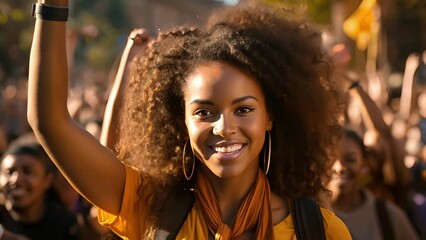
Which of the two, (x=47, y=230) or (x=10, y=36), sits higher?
(x=10, y=36)

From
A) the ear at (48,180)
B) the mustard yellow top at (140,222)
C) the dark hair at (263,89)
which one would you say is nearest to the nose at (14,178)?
the ear at (48,180)

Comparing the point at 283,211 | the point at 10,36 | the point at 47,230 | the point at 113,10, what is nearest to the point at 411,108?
the point at 47,230

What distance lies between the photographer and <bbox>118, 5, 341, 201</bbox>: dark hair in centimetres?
357

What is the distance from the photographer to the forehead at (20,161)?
5852 mm

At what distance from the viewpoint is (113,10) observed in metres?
65.4

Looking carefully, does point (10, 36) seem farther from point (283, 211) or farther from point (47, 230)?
point (283, 211)

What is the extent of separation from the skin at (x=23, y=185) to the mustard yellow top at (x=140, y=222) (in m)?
2.35

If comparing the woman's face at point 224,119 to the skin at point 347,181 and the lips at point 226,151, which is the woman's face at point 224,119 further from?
the skin at point 347,181

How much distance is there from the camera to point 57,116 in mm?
3150

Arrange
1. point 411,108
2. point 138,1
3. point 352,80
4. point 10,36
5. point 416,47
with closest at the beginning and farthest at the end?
point 352,80, point 411,108, point 10,36, point 416,47, point 138,1

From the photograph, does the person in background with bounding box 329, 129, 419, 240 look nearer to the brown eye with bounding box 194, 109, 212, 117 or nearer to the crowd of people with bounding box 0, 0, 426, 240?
the crowd of people with bounding box 0, 0, 426, 240

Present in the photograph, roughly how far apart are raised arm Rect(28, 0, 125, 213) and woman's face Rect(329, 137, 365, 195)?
2.57 metres

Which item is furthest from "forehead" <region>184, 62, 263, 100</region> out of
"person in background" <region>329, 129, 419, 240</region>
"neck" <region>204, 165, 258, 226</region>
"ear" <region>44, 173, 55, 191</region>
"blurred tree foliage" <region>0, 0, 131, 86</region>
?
"blurred tree foliage" <region>0, 0, 131, 86</region>

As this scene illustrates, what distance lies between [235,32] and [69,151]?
2.49ft
